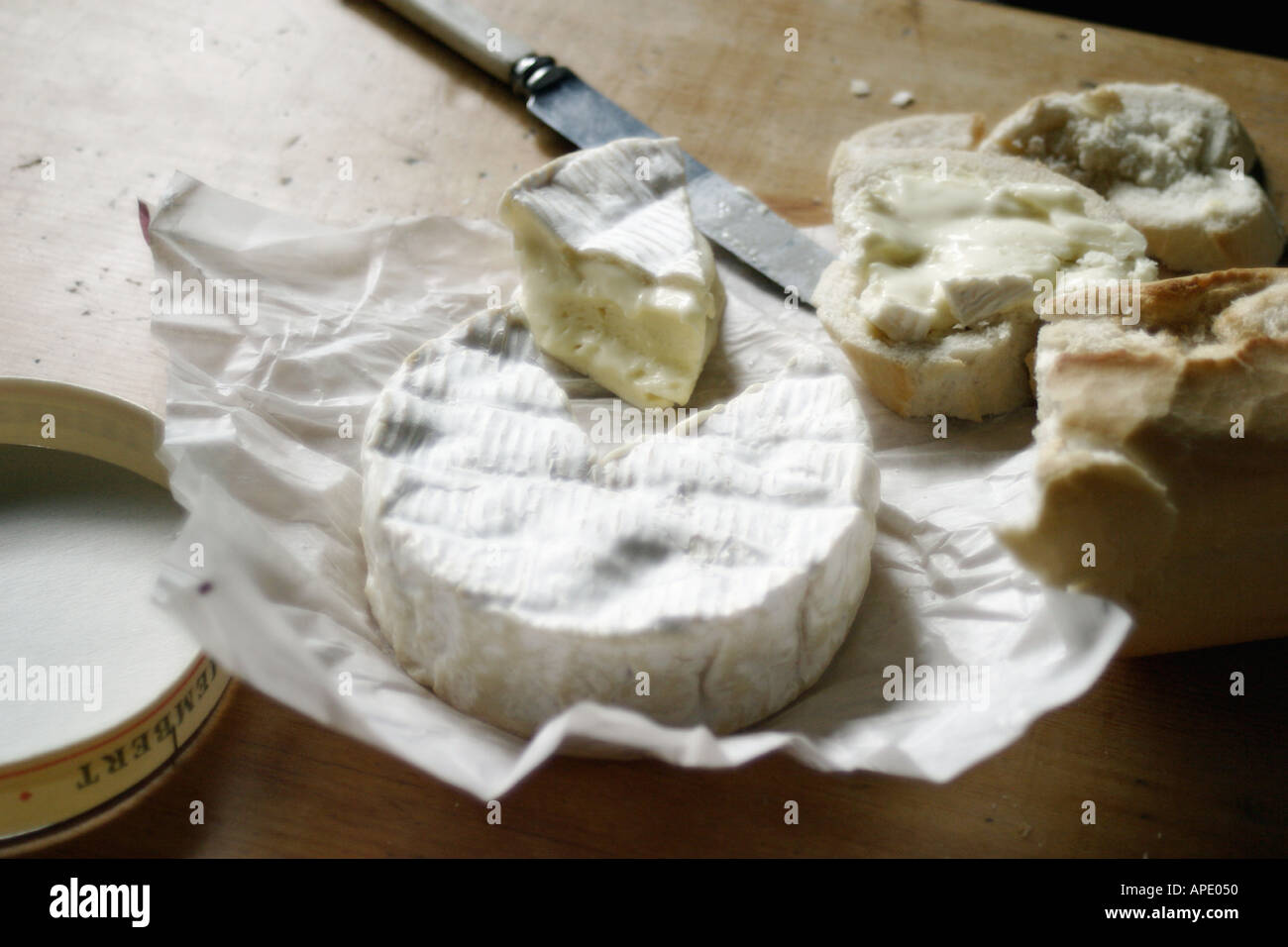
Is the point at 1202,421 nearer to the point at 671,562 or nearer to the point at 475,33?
the point at 671,562

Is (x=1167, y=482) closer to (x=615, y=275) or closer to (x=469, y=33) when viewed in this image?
(x=615, y=275)

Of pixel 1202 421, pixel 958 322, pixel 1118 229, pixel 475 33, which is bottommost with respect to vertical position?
pixel 1202 421

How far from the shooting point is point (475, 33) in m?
2.52

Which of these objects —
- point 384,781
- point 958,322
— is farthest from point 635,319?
point 384,781

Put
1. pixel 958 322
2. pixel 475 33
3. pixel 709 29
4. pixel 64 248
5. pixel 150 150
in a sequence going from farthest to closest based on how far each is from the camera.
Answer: pixel 709 29
pixel 475 33
pixel 150 150
pixel 64 248
pixel 958 322

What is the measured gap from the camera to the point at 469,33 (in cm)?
252

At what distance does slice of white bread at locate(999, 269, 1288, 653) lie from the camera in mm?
1422

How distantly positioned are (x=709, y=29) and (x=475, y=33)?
55 centimetres

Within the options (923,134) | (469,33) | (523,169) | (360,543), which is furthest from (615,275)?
(469,33)

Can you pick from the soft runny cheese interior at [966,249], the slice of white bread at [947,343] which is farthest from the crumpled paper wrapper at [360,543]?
the soft runny cheese interior at [966,249]

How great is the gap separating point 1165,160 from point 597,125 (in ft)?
3.53

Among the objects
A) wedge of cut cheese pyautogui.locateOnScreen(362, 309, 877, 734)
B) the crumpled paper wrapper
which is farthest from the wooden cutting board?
wedge of cut cheese pyautogui.locateOnScreen(362, 309, 877, 734)

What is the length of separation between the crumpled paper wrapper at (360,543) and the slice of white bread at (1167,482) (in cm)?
10

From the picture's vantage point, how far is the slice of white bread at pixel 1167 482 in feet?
4.66
